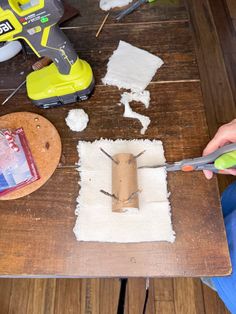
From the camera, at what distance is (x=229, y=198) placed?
2.62 feet

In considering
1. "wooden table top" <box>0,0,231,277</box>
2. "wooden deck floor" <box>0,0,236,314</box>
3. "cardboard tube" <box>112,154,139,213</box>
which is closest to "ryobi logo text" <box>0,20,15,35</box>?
"wooden table top" <box>0,0,231,277</box>

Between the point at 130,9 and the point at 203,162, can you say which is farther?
the point at 130,9

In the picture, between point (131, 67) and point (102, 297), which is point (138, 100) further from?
point (102, 297)

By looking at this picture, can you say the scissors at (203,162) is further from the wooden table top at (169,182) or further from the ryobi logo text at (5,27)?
the ryobi logo text at (5,27)

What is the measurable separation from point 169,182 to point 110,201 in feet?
0.40

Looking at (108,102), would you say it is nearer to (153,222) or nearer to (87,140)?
(87,140)

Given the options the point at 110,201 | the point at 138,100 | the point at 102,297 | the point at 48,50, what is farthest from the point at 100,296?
the point at 48,50

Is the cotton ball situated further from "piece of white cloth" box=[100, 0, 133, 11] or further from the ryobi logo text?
"piece of white cloth" box=[100, 0, 133, 11]

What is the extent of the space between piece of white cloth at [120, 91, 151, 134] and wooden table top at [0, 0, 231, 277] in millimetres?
12

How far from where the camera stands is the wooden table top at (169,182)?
0.57 m

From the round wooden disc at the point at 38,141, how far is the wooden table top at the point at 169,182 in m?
0.01

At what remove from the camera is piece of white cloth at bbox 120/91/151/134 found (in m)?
0.70

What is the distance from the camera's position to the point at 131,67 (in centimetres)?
77

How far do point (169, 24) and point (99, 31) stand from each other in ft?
0.59
